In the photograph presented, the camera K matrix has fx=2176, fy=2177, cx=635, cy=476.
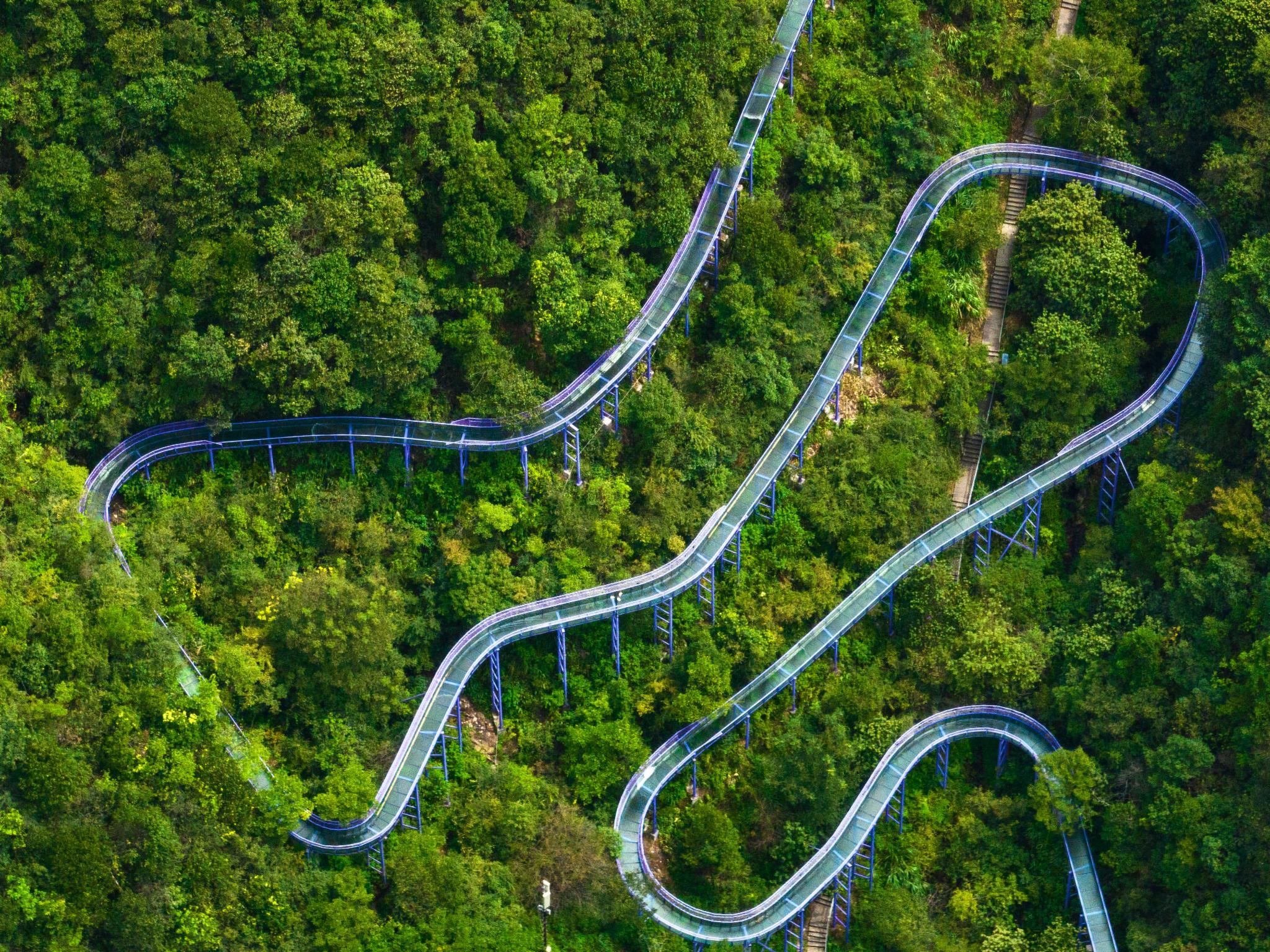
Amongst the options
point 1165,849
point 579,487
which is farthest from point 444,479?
point 1165,849

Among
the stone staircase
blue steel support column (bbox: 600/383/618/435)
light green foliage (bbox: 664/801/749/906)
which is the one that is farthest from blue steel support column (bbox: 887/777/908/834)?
blue steel support column (bbox: 600/383/618/435)

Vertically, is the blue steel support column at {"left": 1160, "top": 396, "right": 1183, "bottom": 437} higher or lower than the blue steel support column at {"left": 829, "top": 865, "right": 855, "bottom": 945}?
higher

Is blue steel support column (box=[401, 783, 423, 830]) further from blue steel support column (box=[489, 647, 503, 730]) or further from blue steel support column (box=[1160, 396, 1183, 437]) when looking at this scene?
blue steel support column (box=[1160, 396, 1183, 437])

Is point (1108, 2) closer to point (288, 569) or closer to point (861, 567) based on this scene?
point (861, 567)

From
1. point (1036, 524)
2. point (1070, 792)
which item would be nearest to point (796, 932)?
point (1070, 792)

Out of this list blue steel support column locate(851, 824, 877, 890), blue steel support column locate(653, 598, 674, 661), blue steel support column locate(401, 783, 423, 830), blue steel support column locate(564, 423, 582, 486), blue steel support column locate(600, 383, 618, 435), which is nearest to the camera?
blue steel support column locate(401, 783, 423, 830)

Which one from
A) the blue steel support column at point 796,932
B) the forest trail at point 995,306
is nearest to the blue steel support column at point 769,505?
the forest trail at point 995,306

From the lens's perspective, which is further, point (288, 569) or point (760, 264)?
point (760, 264)
